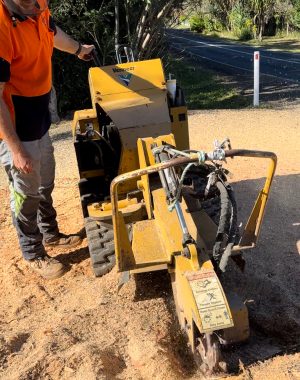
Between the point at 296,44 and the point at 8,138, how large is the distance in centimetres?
3189

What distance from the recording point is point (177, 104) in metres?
4.91

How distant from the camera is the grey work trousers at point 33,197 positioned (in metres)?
4.20

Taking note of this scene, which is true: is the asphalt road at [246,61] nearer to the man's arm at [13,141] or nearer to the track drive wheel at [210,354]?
the man's arm at [13,141]

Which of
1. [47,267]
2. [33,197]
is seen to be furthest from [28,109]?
[47,267]

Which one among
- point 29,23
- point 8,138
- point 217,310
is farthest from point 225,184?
point 29,23

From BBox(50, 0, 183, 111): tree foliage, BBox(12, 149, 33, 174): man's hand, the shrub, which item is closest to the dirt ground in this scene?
BBox(12, 149, 33, 174): man's hand

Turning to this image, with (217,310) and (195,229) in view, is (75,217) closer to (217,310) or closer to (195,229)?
(195,229)

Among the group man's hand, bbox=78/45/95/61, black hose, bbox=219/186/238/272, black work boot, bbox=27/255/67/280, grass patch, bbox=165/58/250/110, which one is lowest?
grass patch, bbox=165/58/250/110

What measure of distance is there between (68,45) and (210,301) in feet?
9.69

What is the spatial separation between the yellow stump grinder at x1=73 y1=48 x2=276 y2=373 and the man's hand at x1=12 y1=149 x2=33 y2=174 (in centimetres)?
79

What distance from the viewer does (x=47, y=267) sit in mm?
4551

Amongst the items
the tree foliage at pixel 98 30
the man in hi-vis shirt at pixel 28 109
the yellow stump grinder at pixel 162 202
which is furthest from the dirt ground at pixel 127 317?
the tree foliage at pixel 98 30

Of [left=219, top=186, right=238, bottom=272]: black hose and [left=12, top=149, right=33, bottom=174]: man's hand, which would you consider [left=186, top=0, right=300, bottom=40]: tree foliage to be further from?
[left=219, top=186, right=238, bottom=272]: black hose

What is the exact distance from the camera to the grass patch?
1472cm
